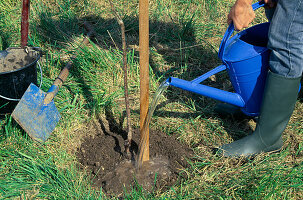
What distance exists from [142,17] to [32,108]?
115 centimetres

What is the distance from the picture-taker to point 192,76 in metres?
3.12

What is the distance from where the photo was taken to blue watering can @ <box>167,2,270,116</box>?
2.01 m

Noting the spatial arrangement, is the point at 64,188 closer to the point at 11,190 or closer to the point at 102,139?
the point at 11,190

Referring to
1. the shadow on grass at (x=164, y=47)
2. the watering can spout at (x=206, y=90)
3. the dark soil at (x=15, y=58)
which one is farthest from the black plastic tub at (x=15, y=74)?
the watering can spout at (x=206, y=90)

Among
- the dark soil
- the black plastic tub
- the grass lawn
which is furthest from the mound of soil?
the dark soil

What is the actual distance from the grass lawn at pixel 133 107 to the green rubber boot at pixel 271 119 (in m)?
0.09

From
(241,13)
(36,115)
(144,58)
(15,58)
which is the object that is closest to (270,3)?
(241,13)

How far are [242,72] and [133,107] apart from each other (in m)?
1.03

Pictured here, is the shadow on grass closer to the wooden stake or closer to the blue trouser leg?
the wooden stake

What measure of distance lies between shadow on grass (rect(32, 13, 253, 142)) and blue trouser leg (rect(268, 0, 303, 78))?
0.84 metres

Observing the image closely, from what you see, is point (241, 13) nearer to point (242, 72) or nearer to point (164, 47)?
point (242, 72)

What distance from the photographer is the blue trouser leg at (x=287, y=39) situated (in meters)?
1.81

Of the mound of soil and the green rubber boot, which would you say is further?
the mound of soil

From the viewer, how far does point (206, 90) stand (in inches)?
81.7
